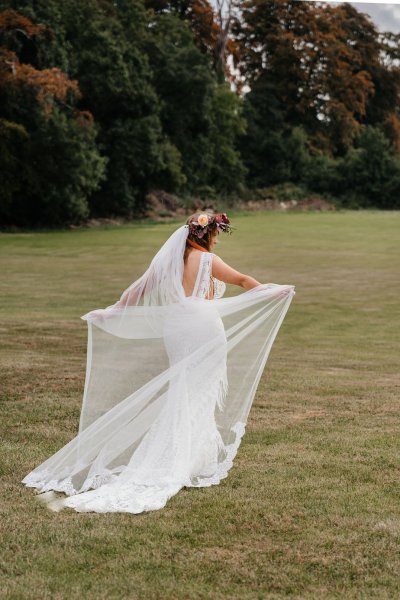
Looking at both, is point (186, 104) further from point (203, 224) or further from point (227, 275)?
point (227, 275)

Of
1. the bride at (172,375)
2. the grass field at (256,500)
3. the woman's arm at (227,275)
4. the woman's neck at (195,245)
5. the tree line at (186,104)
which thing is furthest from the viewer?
the tree line at (186,104)

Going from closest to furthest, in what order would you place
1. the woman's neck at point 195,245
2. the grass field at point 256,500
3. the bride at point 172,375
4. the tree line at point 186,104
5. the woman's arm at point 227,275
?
the grass field at point 256,500
the bride at point 172,375
the woman's arm at point 227,275
the woman's neck at point 195,245
the tree line at point 186,104

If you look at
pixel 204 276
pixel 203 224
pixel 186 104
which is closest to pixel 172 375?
pixel 204 276

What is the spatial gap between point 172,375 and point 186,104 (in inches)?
1332

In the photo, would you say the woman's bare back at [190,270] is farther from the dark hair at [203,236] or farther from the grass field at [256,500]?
the grass field at [256,500]

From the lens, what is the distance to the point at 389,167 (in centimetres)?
4203

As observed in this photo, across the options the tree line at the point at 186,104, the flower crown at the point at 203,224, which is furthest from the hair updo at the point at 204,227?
the tree line at the point at 186,104

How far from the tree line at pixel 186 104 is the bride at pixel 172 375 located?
25755mm

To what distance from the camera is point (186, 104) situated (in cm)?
3747

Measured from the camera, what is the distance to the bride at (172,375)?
15.3 ft

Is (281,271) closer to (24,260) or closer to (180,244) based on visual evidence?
(24,260)

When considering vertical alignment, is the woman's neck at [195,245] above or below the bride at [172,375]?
above

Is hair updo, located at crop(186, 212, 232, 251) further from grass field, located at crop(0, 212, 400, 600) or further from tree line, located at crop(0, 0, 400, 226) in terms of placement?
tree line, located at crop(0, 0, 400, 226)

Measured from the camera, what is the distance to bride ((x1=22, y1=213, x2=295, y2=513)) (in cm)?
466
